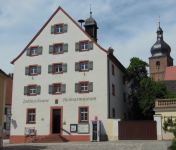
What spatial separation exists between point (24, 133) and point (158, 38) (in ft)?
207

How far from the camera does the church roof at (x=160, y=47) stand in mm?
83875

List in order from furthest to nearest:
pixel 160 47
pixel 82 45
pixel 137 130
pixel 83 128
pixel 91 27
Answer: pixel 160 47, pixel 91 27, pixel 82 45, pixel 83 128, pixel 137 130

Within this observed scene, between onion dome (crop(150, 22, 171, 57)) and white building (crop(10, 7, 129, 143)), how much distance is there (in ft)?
175

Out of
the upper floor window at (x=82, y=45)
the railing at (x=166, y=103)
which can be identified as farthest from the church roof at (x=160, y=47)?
the railing at (x=166, y=103)

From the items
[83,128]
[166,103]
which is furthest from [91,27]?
[166,103]

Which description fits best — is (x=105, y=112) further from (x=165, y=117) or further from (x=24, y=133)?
(x=24, y=133)

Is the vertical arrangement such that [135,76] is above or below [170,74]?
below

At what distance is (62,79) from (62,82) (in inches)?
13.7

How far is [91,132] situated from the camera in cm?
2800

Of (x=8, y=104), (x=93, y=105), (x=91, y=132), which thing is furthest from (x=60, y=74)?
(x=8, y=104)

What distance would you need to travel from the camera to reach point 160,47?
84188mm

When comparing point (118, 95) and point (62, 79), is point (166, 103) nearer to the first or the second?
point (118, 95)

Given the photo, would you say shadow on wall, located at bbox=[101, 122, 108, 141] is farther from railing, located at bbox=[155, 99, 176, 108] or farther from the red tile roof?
the red tile roof

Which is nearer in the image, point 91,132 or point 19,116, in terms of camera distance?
point 91,132
